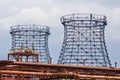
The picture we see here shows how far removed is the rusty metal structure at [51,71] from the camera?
3493 cm

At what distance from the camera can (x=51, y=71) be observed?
1586 inches

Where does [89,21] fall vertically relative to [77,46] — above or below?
above

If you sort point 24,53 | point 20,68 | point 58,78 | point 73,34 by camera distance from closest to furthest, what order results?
point 58,78
point 20,68
point 24,53
point 73,34

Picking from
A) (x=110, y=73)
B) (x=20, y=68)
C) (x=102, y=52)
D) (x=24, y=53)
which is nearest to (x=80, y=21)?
(x=102, y=52)

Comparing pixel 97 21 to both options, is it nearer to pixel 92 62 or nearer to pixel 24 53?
pixel 92 62

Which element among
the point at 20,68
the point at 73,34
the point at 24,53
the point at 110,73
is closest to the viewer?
the point at 20,68

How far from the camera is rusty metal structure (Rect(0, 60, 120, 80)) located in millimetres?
34928

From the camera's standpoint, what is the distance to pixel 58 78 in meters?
36.2

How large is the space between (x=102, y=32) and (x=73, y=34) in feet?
16.2

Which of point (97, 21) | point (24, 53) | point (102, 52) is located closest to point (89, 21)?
point (97, 21)

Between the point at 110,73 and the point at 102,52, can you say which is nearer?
the point at 110,73

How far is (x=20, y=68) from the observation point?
39.3 m

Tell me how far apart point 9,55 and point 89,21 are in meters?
14.6

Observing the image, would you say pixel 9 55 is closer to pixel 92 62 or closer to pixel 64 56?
pixel 64 56
